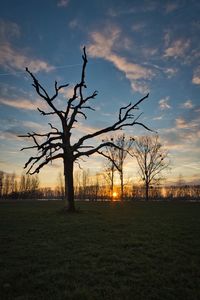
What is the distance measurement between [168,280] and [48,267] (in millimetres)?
2655

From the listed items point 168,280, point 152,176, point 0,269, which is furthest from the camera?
point 152,176

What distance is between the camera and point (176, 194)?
537ft

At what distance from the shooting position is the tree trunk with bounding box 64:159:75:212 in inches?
780

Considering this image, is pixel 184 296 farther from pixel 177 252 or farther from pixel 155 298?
pixel 177 252

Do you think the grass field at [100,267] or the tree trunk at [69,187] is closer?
the grass field at [100,267]

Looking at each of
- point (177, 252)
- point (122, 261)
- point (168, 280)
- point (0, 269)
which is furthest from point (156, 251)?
point (0, 269)

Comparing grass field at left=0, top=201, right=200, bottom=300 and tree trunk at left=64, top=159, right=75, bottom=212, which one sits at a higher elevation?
tree trunk at left=64, top=159, right=75, bottom=212

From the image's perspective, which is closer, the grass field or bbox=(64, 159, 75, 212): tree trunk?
the grass field

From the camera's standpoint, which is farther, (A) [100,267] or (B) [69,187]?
(B) [69,187]

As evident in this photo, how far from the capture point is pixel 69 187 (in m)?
19.9

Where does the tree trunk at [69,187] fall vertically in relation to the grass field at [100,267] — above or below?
above

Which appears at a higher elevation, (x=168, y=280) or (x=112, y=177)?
(x=112, y=177)

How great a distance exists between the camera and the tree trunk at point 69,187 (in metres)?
19.8

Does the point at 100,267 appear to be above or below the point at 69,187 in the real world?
below
